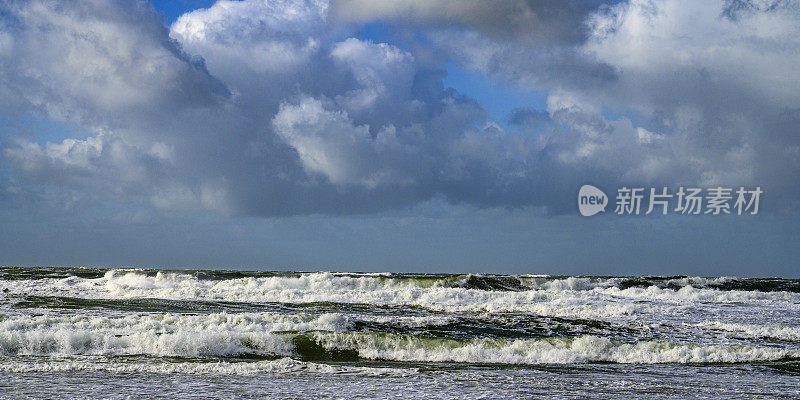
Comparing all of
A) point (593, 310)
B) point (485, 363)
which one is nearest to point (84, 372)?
point (485, 363)

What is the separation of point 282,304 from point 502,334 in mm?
13675

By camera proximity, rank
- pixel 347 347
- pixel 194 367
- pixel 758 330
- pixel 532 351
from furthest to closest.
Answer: pixel 758 330 < pixel 347 347 < pixel 532 351 < pixel 194 367

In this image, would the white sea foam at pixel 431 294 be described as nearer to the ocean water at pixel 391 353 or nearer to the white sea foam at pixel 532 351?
the ocean water at pixel 391 353

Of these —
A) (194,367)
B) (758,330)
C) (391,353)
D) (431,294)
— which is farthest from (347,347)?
(431,294)

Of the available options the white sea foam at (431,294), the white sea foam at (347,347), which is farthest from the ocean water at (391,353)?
the white sea foam at (431,294)

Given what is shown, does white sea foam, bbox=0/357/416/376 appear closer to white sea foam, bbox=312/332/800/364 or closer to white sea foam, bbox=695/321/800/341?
white sea foam, bbox=312/332/800/364

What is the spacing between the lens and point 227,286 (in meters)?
45.9

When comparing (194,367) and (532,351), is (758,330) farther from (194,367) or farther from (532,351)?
(194,367)

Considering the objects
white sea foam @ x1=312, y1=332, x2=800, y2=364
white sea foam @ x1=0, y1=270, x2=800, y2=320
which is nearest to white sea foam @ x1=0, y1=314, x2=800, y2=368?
white sea foam @ x1=312, y1=332, x2=800, y2=364

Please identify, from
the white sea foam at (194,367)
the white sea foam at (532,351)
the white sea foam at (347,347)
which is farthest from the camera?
the white sea foam at (532,351)

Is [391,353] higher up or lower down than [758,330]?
lower down

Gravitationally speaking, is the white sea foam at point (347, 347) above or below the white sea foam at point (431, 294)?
below

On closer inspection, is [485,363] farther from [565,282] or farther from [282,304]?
[565,282]

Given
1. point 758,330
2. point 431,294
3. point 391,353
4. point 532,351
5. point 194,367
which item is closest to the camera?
point 194,367
